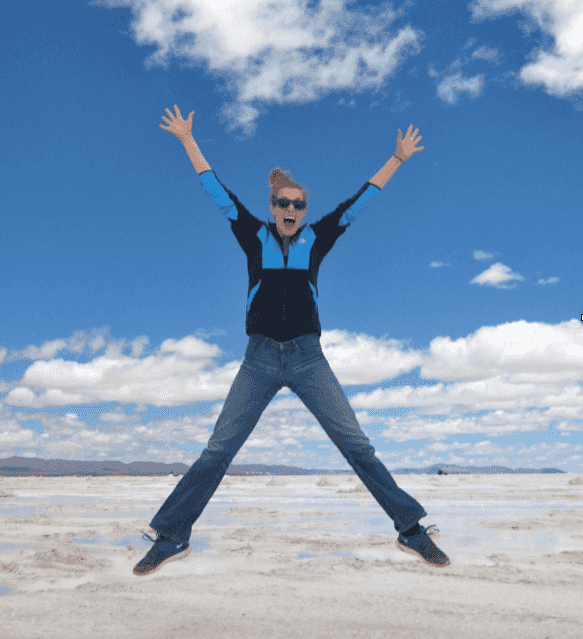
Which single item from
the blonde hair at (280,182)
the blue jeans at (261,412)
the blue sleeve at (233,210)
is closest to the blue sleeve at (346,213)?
the blonde hair at (280,182)

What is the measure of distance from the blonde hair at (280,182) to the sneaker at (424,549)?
2.55 metres

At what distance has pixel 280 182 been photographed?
13.2ft

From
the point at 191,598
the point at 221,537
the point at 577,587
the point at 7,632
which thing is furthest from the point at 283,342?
the point at 221,537

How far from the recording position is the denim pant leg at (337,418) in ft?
11.7

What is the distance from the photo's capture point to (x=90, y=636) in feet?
9.59

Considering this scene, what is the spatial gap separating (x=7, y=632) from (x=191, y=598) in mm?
1167

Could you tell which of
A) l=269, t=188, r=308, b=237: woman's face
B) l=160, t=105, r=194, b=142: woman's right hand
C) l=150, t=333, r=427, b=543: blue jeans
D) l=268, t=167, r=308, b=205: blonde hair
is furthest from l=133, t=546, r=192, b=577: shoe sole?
l=160, t=105, r=194, b=142: woman's right hand

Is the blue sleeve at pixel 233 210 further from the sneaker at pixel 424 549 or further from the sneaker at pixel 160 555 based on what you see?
the sneaker at pixel 424 549

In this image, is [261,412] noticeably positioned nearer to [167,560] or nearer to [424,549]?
[167,560]

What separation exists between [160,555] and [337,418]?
147 centimetres

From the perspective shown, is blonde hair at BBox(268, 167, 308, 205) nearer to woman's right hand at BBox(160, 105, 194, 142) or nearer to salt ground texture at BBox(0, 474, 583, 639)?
woman's right hand at BBox(160, 105, 194, 142)

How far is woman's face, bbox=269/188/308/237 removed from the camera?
3.89m

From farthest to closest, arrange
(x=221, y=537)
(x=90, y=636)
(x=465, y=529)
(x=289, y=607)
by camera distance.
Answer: (x=465, y=529), (x=221, y=537), (x=289, y=607), (x=90, y=636)

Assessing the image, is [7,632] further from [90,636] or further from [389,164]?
[389,164]
